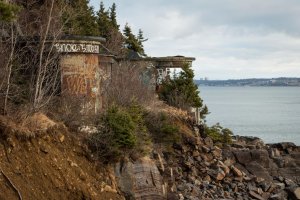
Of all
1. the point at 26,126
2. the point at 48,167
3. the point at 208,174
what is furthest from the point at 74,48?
the point at 208,174

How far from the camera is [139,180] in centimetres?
1720

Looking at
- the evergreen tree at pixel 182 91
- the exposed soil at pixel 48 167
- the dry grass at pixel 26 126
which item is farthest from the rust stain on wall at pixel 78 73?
the evergreen tree at pixel 182 91

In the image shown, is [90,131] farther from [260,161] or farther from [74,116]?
[260,161]

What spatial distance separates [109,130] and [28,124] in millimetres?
3202

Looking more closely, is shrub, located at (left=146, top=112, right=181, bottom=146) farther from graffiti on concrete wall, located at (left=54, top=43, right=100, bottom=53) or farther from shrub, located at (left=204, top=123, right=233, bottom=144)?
graffiti on concrete wall, located at (left=54, top=43, right=100, bottom=53)

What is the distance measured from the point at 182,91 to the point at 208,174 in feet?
28.1

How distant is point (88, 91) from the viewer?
17.8 metres

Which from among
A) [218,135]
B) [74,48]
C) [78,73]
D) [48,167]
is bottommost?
[218,135]

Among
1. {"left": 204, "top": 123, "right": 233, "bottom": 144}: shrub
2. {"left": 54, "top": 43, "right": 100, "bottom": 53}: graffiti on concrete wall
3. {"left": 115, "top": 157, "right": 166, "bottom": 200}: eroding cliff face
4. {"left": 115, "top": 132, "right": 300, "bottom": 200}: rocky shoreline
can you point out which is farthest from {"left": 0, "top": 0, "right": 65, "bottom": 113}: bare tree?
{"left": 204, "top": 123, "right": 233, "bottom": 144}: shrub

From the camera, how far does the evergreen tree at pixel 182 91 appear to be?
3083 cm

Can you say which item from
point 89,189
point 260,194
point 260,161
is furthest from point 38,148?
point 260,161

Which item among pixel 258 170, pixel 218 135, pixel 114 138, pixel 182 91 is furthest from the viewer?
pixel 218 135

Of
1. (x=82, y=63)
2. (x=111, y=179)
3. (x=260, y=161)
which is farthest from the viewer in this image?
(x=260, y=161)

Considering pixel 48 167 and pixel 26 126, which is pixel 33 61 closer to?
→ pixel 26 126
